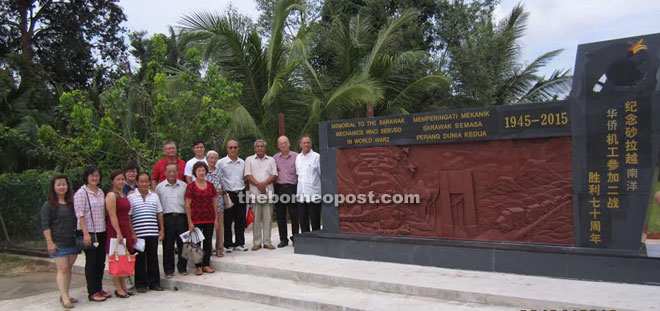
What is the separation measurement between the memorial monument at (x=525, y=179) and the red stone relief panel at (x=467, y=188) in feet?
0.04

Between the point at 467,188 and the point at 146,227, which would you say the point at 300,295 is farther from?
the point at 467,188

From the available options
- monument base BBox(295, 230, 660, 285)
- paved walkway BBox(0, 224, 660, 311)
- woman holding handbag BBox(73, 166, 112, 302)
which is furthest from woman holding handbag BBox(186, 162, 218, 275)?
monument base BBox(295, 230, 660, 285)

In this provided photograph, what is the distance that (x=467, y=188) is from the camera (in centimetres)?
617

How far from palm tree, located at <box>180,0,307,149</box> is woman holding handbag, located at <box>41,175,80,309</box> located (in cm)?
602

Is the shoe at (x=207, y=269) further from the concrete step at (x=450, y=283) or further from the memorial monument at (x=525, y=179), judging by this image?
the memorial monument at (x=525, y=179)

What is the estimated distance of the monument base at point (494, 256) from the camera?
511 cm

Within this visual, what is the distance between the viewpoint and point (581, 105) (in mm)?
5449

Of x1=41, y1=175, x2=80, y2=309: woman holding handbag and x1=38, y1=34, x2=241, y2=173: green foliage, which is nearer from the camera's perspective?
x1=41, y1=175, x2=80, y2=309: woman holding handbag

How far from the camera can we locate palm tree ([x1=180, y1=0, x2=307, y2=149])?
11.6 metres

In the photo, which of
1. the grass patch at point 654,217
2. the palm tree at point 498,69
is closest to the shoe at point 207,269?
the grass patch at point 654,217

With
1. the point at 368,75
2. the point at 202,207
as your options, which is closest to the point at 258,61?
the point at 368,75

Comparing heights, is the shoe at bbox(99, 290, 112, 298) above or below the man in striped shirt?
below

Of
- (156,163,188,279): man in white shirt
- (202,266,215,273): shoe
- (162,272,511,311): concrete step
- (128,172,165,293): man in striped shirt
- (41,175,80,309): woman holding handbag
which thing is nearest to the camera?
(162,272,511,311): concrete step

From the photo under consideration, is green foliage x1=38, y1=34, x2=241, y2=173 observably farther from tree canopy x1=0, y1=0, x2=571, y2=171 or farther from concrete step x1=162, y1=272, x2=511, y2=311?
concrete step x1=162, y1=272, x2=511, y2=311
